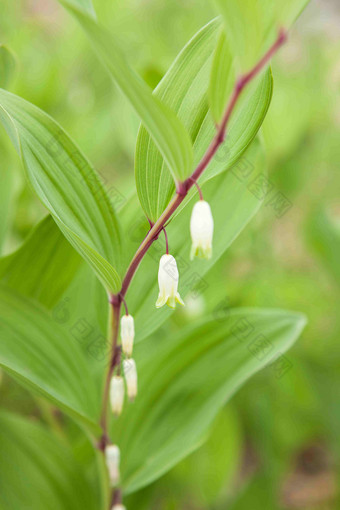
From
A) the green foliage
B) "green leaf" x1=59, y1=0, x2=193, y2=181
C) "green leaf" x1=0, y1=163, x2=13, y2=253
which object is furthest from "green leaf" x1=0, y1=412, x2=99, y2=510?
the green foliage

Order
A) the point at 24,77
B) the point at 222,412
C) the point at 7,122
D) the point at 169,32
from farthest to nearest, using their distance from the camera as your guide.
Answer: the point at 169,32, the point at 24,77, the point at 222,412, the point at 7,122

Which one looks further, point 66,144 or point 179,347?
point 179,347

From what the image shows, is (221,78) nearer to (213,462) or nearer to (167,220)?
(167,220)

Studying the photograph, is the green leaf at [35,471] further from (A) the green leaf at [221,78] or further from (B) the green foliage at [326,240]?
(B) the green foliage at [326,240]

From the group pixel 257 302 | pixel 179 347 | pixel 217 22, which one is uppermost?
pixel 217 22

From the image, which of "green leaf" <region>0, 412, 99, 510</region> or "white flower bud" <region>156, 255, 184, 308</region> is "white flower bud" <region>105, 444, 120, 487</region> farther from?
"white flower bud" <region>156, 255, 184, 308</region>

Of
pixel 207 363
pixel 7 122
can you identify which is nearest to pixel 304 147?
pixel 207 363

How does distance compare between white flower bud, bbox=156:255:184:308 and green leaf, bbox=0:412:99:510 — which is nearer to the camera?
white flower bud, bbox=156:255:184:308

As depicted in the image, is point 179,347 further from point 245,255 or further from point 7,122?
point 245,255

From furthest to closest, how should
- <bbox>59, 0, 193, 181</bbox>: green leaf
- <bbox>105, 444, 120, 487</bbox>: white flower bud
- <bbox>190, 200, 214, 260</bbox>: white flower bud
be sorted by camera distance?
1. <bbox>105, 444, 120, 487</bbox>: white flower bud
2. <bbox>190, 200, 214, 260</bbox>: white flower bud
3. <bbox>59, 0, 193, 181</bbox>: green leaf
